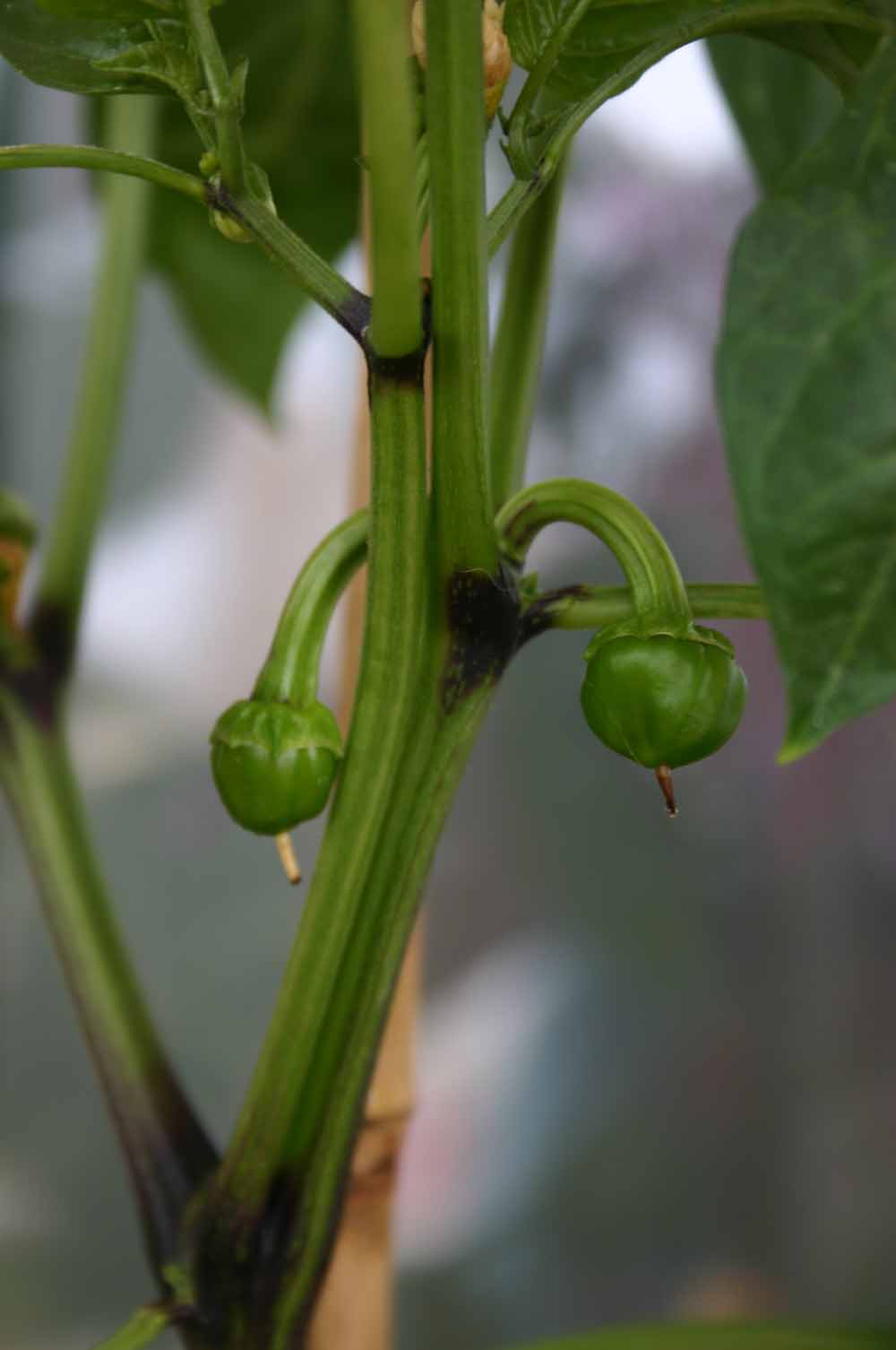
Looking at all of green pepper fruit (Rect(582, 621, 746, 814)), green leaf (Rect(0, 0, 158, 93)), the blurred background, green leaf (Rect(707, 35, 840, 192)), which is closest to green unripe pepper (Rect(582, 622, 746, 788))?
green pepper fruit (Rect(582, 621, 746, 814))

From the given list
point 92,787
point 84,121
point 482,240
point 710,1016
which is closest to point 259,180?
point 482,240

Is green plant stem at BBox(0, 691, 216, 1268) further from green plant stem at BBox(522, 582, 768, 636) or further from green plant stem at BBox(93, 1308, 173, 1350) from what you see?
green plant stem at BBox(522, 582, 768, 636)

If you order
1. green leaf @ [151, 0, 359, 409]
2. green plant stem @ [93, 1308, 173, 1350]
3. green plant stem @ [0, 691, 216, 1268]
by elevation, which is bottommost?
green plant stem @ [93, 1308, 173, 1350]

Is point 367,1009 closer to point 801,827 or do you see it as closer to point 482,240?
point 482,240

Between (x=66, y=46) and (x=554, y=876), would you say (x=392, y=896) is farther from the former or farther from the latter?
(x=554, y=876)

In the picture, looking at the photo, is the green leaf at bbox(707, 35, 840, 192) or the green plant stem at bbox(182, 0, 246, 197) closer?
the green plant stem at bbox(182, 0, 246, 197)

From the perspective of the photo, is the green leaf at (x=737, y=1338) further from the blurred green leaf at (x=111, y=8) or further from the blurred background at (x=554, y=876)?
the blurred background at (x=554, y=876)
